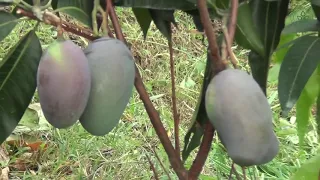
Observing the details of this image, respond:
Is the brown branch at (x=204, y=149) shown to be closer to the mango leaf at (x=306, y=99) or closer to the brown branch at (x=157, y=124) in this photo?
the brown branch at (x=157, y=124)

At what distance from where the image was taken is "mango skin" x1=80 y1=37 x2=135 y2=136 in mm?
485

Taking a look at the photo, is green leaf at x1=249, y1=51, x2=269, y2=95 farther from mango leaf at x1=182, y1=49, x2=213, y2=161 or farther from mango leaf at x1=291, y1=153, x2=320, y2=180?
mango leaf at x1=291, y1=153, x2=320, y2=180

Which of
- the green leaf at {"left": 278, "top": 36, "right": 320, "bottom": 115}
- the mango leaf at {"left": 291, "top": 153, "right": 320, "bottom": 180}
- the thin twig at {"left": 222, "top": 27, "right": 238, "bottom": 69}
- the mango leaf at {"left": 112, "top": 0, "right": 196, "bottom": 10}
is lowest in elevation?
the mango leaf at {"left": 291, "top": 153, "right": 320, "bottom": 180}

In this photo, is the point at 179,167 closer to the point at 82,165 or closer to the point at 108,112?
the point at 108,112

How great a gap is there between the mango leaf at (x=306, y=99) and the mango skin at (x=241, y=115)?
0.36 metres

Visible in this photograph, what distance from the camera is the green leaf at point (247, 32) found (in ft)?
1.93

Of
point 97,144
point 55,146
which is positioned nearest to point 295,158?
point 97,144

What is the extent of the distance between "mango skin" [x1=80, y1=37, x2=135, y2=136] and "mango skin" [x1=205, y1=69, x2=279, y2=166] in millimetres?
73

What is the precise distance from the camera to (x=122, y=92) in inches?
19.5

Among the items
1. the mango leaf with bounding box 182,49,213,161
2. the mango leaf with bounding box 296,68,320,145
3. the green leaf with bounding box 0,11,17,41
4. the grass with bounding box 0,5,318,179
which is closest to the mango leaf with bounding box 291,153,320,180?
the mango leaf with bounding box 296,68,320,145

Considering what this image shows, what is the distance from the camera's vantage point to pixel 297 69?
2.17 ft

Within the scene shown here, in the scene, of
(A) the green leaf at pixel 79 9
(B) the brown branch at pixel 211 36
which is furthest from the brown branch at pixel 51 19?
(B) the brown branch at pixel 211 36

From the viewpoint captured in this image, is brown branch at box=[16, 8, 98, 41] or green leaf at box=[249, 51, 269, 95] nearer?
brown branch at box=[16, 8, 98, 41]

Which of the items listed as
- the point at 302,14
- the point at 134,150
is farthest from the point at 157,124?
the point at 134,150
